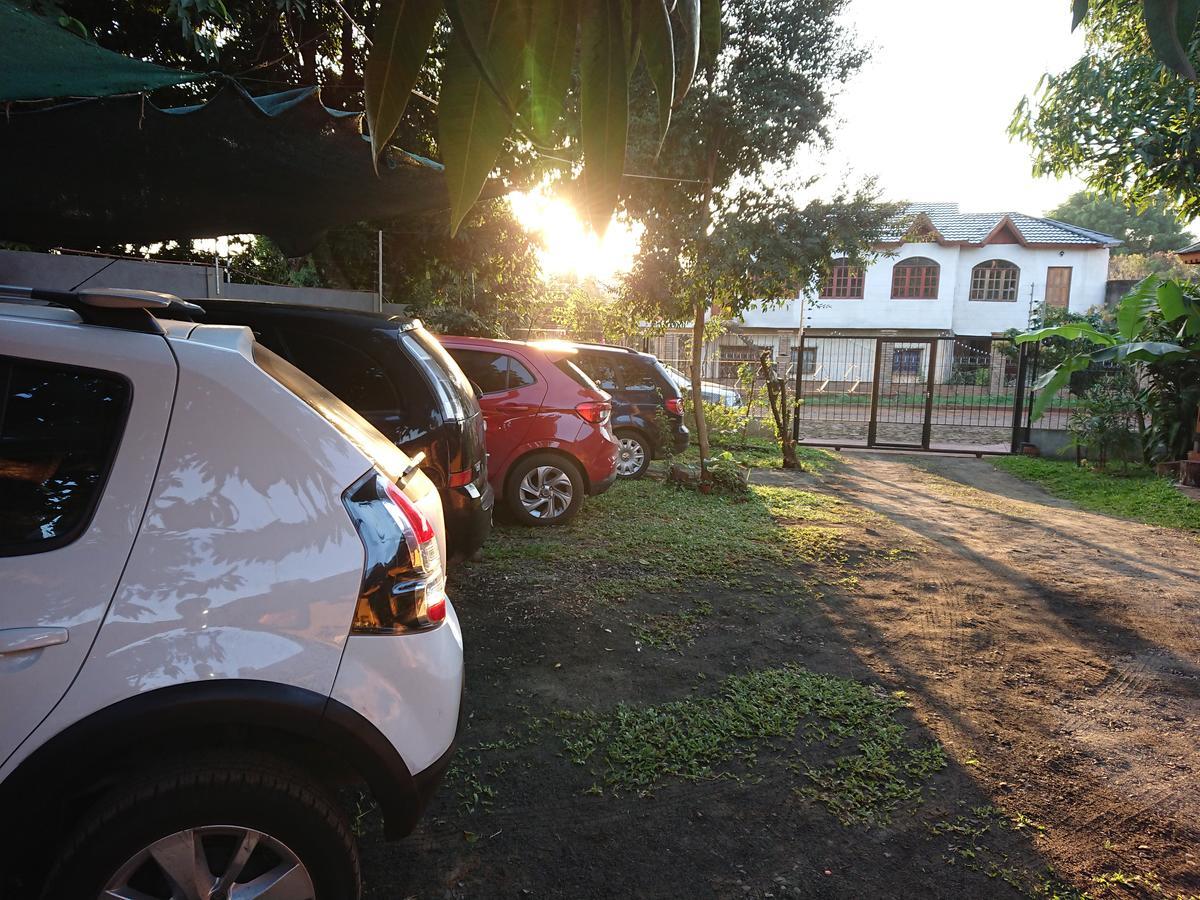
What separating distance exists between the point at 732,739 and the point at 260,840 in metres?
2.14

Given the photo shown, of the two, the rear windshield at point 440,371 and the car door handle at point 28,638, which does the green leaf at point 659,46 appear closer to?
the car door handle at point 28,638

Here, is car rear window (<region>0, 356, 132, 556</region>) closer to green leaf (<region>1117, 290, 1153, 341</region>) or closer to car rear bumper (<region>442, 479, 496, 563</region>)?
car rear bumper (<region>442, 479, 496, 563</region>)

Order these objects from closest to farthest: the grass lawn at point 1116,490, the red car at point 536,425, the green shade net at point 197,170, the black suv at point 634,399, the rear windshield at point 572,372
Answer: the green shade net at point 197,170, the red car at point 536,425, the rear windshield at point 572,372, the grass lawn at point 1116,490, the black suv at point 634,399

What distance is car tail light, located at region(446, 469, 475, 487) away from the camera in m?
4.36

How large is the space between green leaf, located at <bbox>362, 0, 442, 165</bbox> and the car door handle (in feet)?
4.73

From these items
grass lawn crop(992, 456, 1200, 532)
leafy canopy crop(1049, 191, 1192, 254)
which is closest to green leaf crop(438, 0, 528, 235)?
grass lawn crop(992, 456, 1200, 532)

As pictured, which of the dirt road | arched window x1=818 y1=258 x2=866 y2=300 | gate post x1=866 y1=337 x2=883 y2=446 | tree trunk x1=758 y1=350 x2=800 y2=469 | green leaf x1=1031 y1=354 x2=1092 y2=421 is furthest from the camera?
arched window x1=818 y1=258 x2=866 y2=300

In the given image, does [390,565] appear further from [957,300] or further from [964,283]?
[964,283]

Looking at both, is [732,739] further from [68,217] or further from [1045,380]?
[1045,380]

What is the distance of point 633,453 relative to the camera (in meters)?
10.2

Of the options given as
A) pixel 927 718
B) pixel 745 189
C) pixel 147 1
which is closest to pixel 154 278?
Answer: pixel 147 1

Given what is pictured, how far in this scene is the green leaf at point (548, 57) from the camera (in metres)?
0.81

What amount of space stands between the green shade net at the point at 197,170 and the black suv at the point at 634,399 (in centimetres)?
502

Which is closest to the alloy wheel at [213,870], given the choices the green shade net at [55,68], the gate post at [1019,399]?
the green shade net at [55,68]
